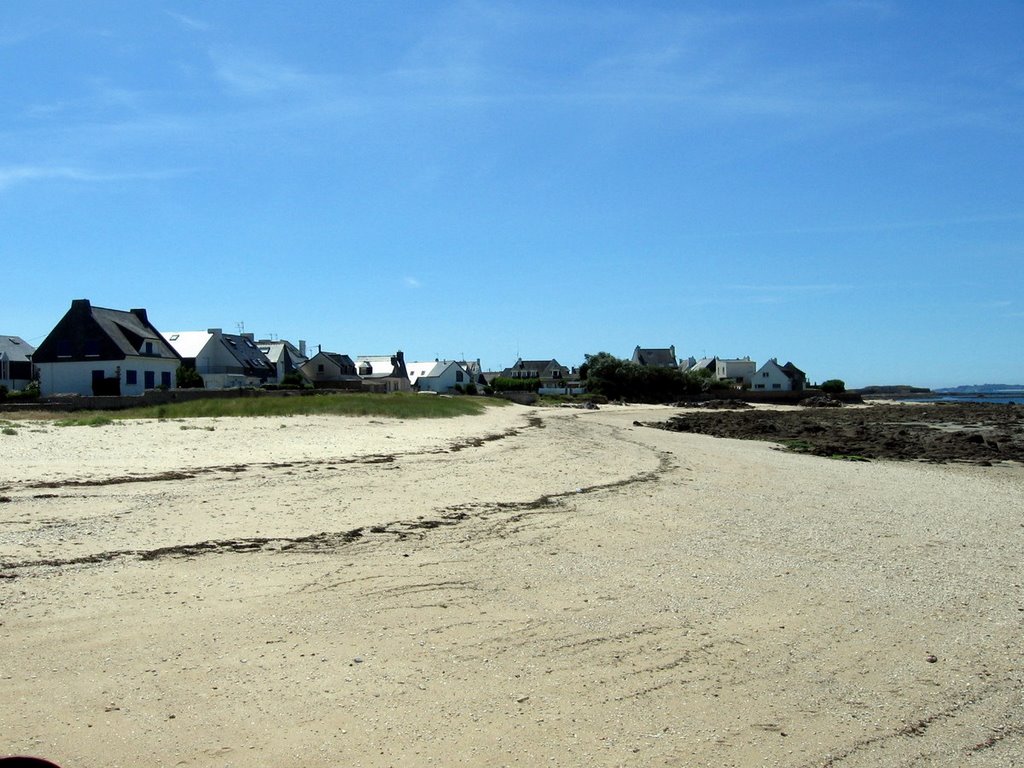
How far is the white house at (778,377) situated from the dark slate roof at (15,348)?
8905 cm

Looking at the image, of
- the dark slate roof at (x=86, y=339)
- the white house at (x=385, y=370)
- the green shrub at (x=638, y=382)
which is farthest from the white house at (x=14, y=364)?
the green shrub at (x=638, y=382)

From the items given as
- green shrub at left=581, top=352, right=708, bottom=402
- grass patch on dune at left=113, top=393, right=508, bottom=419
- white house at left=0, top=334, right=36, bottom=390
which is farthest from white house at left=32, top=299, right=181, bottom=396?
green shrub at left=581, top=352, right=708, bottom=402

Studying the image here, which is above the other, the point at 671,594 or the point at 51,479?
the point at 51,479

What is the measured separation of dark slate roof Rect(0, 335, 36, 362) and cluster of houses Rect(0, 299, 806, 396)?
2.7 inches

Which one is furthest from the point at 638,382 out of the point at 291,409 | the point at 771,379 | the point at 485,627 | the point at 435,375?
the point at 485,627

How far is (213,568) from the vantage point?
348 inches

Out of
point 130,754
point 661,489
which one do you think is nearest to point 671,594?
point 130,754

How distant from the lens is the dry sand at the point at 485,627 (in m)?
5.54

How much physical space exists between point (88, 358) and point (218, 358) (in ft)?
71.4

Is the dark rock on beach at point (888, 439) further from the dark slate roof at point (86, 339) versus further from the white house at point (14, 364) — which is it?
the white house at point (14, 364)

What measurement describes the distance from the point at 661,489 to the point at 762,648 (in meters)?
9.01

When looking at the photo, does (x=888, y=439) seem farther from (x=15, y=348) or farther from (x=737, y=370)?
(x=737, y=370)

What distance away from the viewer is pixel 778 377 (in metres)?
114

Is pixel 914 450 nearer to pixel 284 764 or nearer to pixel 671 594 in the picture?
pixel 671 594
